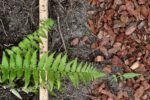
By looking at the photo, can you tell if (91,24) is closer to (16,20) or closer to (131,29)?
(131,29)

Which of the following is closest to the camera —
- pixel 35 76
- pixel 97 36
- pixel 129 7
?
pixel 35 76

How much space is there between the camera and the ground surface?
9.92 ft

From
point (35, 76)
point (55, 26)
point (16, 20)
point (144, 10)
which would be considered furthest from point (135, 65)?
point (16, 20)

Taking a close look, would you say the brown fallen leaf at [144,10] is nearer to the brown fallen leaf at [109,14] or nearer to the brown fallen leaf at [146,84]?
the brown fallen leaf at [109,14]

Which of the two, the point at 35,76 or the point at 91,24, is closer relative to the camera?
the point at 35,76

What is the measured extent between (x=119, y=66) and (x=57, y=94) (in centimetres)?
64

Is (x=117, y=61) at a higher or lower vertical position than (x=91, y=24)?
lower

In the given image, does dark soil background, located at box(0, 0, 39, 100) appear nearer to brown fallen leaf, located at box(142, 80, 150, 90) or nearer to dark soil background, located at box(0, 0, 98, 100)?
dark soil background, located at box(0, 0, 98, 100)

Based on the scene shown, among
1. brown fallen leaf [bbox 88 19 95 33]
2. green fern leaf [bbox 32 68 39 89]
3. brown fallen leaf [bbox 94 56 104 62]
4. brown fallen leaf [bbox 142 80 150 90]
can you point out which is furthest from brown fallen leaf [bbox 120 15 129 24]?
green fern leaf [bbox 32 68 39 89]

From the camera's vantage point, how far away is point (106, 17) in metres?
3.01

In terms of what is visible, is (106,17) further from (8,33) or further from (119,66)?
(8,33)

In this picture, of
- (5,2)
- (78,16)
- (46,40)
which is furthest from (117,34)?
(5,2)

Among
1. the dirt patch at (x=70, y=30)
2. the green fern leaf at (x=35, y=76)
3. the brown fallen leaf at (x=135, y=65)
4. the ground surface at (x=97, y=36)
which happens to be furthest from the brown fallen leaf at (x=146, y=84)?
the green fern leaf at (x=35, y=76)

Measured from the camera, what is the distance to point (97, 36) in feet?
10.1
